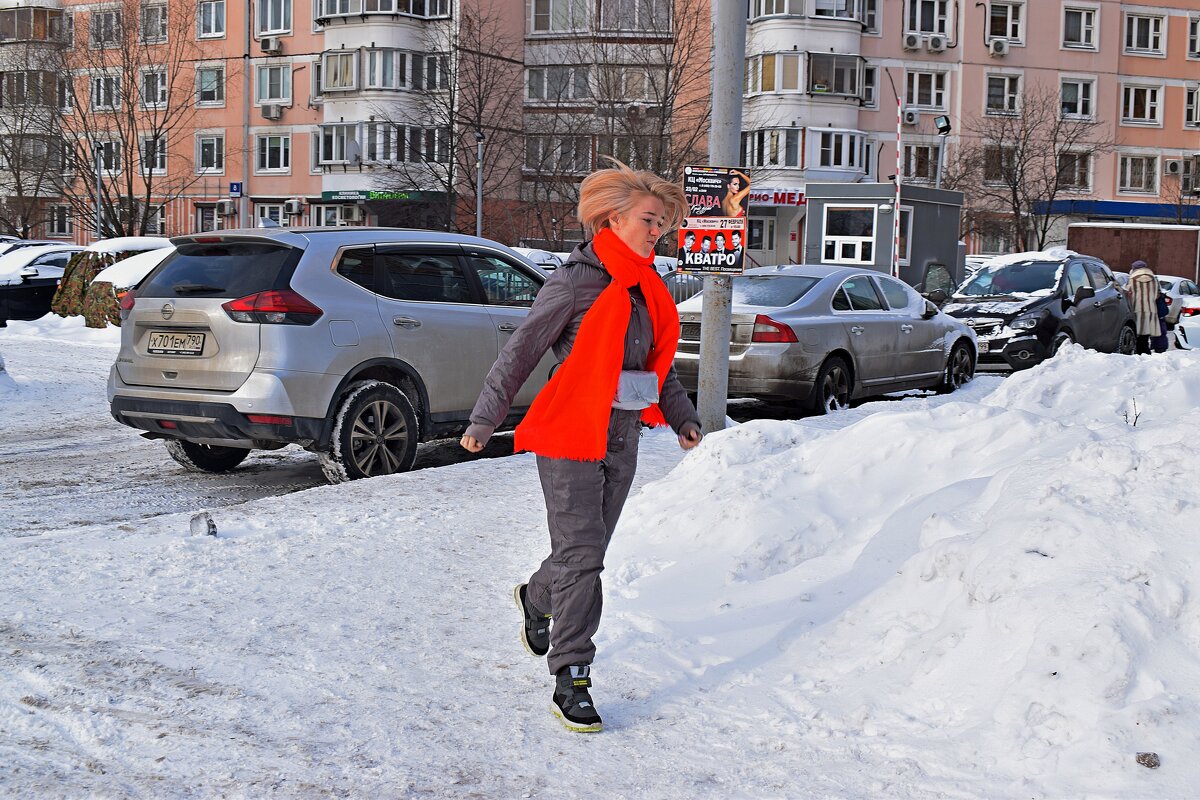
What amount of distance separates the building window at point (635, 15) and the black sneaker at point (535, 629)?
1477 inches

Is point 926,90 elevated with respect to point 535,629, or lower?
elevated

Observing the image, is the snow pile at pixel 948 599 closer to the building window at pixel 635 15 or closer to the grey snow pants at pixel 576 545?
the grey snow pants at pixel 576 545

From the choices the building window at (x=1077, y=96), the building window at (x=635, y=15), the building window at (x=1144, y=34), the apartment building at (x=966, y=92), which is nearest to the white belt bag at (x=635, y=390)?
the building window at (x=635, y=15)

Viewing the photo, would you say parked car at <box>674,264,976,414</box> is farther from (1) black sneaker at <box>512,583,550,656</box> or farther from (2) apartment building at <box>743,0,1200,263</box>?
(2) apartment building at <box>743,0,1200,263</box>

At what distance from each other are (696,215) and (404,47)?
47152mm

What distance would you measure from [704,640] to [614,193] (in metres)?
1.82

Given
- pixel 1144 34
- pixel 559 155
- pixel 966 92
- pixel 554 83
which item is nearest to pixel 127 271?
pixel 559 155

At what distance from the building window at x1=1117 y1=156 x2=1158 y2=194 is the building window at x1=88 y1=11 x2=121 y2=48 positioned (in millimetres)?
42285

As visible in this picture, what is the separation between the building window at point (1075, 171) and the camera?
189 feet

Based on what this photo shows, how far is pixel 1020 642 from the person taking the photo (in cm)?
434

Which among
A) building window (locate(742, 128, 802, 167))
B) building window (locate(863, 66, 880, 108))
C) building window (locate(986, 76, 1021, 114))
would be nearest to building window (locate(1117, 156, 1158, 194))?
building window (locate(986, 76, 1021, 114))

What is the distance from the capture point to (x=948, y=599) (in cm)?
482

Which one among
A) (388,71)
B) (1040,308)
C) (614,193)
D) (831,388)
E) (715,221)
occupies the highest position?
(388,71)

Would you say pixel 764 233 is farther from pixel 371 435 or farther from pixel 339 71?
pixel 371 435
